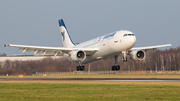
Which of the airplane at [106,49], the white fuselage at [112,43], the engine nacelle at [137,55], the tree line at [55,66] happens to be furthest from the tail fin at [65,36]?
the engine nacelle at [137,55]

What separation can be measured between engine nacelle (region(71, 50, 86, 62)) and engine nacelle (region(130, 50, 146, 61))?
864 cm

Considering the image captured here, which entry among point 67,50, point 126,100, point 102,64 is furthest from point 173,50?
point 126,100

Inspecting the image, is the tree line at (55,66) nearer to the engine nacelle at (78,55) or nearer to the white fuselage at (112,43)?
A: the white fuselage at (112,43)

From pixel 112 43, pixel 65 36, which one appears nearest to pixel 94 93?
pixel 112 43

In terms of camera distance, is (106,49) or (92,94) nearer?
(92,94)

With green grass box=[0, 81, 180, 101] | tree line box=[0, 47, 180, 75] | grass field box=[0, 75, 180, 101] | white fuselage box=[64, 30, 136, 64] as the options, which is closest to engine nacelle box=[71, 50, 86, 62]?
white fuselage box=[64, 30, 136, 64]

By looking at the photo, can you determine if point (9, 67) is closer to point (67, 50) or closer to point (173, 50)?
point (67, 50)

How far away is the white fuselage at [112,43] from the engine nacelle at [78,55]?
217cm

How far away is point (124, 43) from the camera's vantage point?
46062 millimetres

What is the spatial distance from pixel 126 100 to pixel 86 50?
31476mm

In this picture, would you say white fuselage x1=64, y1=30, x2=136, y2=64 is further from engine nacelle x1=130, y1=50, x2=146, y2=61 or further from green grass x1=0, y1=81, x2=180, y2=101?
green grass x1=0, y1=81, x2=180, y2=101

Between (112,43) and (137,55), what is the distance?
712cm

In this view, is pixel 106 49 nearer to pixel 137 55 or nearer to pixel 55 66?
pixel 137 55

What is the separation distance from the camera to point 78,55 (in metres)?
52.2
